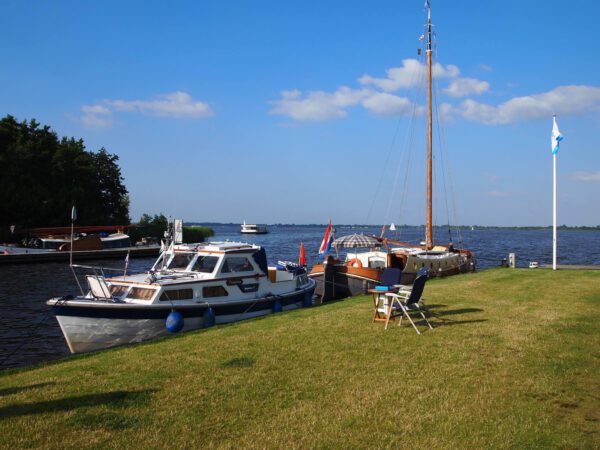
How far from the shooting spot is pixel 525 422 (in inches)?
224

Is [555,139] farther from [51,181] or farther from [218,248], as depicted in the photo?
[51,181]

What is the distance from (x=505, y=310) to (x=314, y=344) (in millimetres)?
5966

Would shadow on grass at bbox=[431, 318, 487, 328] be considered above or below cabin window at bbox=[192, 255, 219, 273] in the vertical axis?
below

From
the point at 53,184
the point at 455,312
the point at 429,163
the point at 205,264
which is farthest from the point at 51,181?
the point at 455,312

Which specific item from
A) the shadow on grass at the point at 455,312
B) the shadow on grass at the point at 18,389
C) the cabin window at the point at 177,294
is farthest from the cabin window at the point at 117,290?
the shadow on grass at the point at 455,312

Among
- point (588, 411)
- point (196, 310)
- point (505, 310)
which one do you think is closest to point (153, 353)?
point (196, 310)

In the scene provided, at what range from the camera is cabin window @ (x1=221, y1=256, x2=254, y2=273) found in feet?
57.4

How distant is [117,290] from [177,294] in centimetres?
196

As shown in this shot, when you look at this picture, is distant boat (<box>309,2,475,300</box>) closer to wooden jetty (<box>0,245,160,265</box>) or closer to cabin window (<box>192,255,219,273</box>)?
cabin window (<box>192,255,219,273</box>)

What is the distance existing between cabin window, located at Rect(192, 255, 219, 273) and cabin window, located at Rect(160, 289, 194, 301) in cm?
147

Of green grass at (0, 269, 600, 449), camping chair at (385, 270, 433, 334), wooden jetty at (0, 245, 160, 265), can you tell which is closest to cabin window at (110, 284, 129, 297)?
green grass at (0, 269, 600, 449)

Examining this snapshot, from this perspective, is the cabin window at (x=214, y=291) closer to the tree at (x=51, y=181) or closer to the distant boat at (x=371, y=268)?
the distant boat at (x=371, y=268)

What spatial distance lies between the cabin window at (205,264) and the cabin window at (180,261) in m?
0.35

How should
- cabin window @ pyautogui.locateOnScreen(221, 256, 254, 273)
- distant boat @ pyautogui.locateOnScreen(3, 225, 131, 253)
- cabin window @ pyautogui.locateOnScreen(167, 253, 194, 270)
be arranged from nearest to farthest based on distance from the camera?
cabin window @ pyautogui.locateOnScreen(221, 256, 254, 273) < cabin window @ pyautogui.locateOnScreen(167, 253, 194, 270) < distant boat @ pyautogui.locateOnScreen(3, 225, 131, 253)
